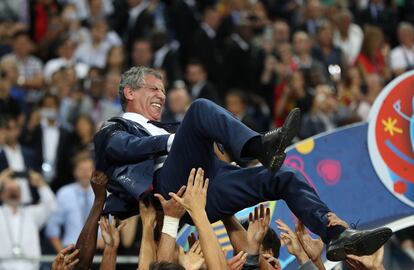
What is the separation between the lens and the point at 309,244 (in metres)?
8.05

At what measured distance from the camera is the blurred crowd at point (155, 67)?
39.8 ft

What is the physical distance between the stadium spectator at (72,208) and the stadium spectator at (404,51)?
4863 millimetres

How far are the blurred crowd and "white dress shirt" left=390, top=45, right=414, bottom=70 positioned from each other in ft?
0.05

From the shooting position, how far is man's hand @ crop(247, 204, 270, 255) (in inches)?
313

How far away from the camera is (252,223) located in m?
8.08

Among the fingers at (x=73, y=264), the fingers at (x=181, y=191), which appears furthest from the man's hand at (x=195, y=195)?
the fingers at (x=73, y=264)

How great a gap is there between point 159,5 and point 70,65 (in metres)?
1.97

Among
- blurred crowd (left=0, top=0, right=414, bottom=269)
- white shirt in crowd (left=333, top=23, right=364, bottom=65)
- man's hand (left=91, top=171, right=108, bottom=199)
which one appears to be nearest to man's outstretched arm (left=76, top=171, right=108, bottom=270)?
man's hand (left=91, top=171, right=108, bottom=199)

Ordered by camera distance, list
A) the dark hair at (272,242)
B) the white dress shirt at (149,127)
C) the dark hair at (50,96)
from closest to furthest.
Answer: the white dress shirt at (149,127), the dark hair at (272,242), the dark hair at (50,96)

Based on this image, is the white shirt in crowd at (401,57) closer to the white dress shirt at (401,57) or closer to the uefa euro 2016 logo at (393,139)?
the white dress shirt at (401,57)

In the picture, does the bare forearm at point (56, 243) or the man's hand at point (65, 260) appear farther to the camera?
the bare forearm at point (56, 243)

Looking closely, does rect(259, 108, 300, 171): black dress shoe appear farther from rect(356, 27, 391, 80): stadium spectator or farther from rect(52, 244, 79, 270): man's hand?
rect(356, 27, 391, 80): stadium spectator

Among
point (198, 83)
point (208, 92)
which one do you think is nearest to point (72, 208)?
point (208, 92)

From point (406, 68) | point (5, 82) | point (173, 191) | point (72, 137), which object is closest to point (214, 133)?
point (173, 191)
